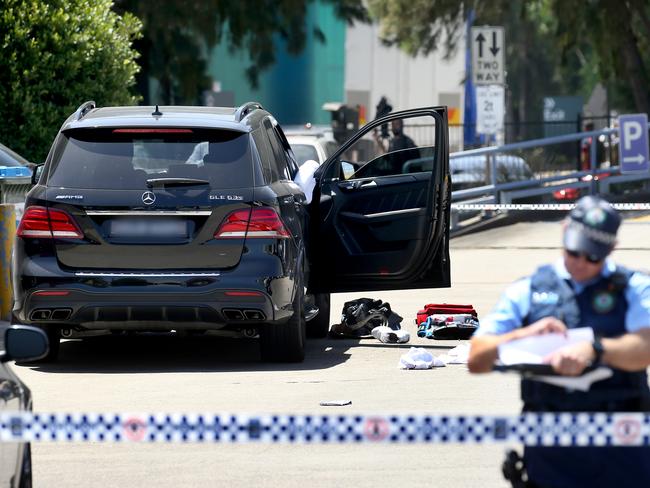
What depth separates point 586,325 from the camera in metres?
4.68

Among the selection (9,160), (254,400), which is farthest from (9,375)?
(9,160)

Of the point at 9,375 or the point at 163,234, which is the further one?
the point at 163,234

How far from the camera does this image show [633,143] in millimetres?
24328

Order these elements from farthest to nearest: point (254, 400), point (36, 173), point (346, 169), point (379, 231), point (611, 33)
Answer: point (611, 33), point (346, 169), point (379, 231), point (36, 173), point (254, 400)

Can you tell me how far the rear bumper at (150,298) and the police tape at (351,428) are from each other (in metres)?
5.10

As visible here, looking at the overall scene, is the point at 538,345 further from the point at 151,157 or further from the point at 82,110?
the point at 82,110

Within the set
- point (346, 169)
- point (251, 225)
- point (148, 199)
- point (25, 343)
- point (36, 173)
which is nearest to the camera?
point (25, 343)

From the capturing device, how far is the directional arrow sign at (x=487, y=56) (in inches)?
989

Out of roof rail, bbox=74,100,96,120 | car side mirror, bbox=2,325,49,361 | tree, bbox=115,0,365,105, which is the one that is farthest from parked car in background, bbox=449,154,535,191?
car side mirror, bbox=2,325,49,361

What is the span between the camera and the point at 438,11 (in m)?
29.8

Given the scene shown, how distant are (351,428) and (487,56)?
68.7ft

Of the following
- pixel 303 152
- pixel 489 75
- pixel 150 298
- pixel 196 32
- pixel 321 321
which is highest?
pixel 196 32

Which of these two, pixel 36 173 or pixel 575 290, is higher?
pixel 36 173

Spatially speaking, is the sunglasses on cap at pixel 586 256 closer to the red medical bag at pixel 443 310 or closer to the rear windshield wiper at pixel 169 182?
the rear windshield wiper at pixel 169 182
